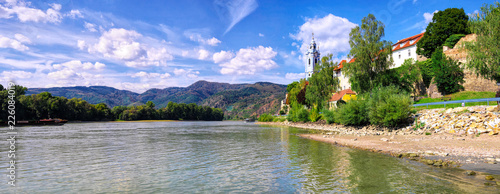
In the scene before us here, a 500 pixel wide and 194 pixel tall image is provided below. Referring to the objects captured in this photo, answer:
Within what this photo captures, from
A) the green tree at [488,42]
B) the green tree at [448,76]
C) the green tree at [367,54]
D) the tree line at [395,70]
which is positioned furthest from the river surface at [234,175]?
the green tree at [448,76]

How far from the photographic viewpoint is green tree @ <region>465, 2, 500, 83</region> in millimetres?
31578

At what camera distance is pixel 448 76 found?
168 feet

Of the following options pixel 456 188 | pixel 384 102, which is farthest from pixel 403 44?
pixel 456 188

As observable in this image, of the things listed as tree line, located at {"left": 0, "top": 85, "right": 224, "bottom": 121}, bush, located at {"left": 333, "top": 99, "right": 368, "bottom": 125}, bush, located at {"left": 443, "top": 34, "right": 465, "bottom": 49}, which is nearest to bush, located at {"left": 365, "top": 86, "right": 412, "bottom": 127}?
bush, located at {"left": 333, "top": 99, "right": 368, "bottom": 125}

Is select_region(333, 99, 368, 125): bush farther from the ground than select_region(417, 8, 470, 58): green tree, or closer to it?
closer to it

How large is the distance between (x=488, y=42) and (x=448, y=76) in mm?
21704

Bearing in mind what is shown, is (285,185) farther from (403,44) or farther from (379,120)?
(403,44)

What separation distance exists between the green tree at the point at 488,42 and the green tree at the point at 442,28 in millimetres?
29653

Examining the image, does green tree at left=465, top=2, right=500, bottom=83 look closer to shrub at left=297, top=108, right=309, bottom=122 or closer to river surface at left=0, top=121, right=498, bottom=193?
river surface at left=0, top=121, right=498, bottom=193

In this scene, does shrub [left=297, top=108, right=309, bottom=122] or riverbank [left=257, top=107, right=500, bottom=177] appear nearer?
riverbank [left=257, top=107, right=500, bottom=177]

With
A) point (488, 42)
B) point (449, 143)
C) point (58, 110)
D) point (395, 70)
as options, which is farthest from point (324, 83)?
point (58, 110)

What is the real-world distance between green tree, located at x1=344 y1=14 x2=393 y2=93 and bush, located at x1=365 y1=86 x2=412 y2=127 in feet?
27.7

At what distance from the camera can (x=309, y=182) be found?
13156 millimetres

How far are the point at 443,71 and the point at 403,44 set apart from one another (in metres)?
27.8
